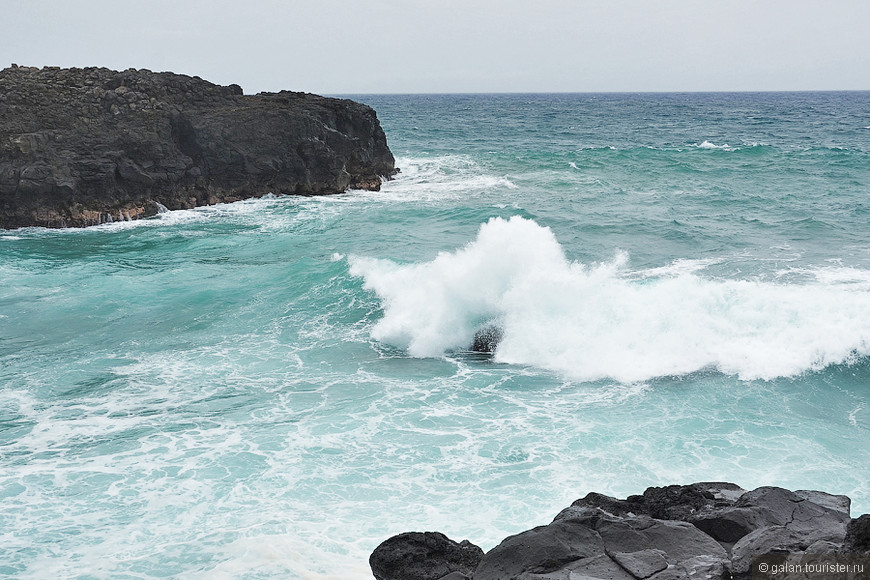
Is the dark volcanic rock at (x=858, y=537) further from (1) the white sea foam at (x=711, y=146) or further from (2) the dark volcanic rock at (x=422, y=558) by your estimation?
(1) the white sea foam at (x=711, y=146)

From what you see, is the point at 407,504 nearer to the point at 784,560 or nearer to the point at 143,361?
the point at 784,560

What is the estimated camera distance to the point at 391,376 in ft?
49.4

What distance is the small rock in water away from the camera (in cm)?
1659

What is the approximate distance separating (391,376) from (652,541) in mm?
8958

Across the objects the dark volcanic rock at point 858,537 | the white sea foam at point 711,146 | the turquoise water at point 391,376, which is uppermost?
the white sea foam at point 711,146

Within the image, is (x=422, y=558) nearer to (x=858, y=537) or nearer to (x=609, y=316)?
(x=858, y=537)

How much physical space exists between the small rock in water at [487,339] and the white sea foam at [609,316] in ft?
0.62

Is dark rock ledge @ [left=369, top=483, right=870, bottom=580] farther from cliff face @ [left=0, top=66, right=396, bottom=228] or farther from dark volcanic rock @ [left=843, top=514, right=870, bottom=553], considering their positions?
cliff face @ [left=0, top=66, right=396, bottom=228]

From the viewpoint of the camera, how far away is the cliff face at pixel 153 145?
2850 cm

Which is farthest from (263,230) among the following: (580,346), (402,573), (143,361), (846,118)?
(846,118)

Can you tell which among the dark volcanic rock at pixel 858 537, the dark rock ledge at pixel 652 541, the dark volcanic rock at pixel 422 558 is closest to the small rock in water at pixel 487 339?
the dark rock ledge at pixel 652 541

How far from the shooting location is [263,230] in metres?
27.7

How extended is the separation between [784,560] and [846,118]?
86749 millimetres

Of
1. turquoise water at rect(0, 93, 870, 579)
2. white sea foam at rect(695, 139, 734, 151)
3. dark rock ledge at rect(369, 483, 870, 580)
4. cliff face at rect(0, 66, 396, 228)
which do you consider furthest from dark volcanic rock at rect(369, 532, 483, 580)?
A: white sea foam at rect(695, 139, 734, 151)
